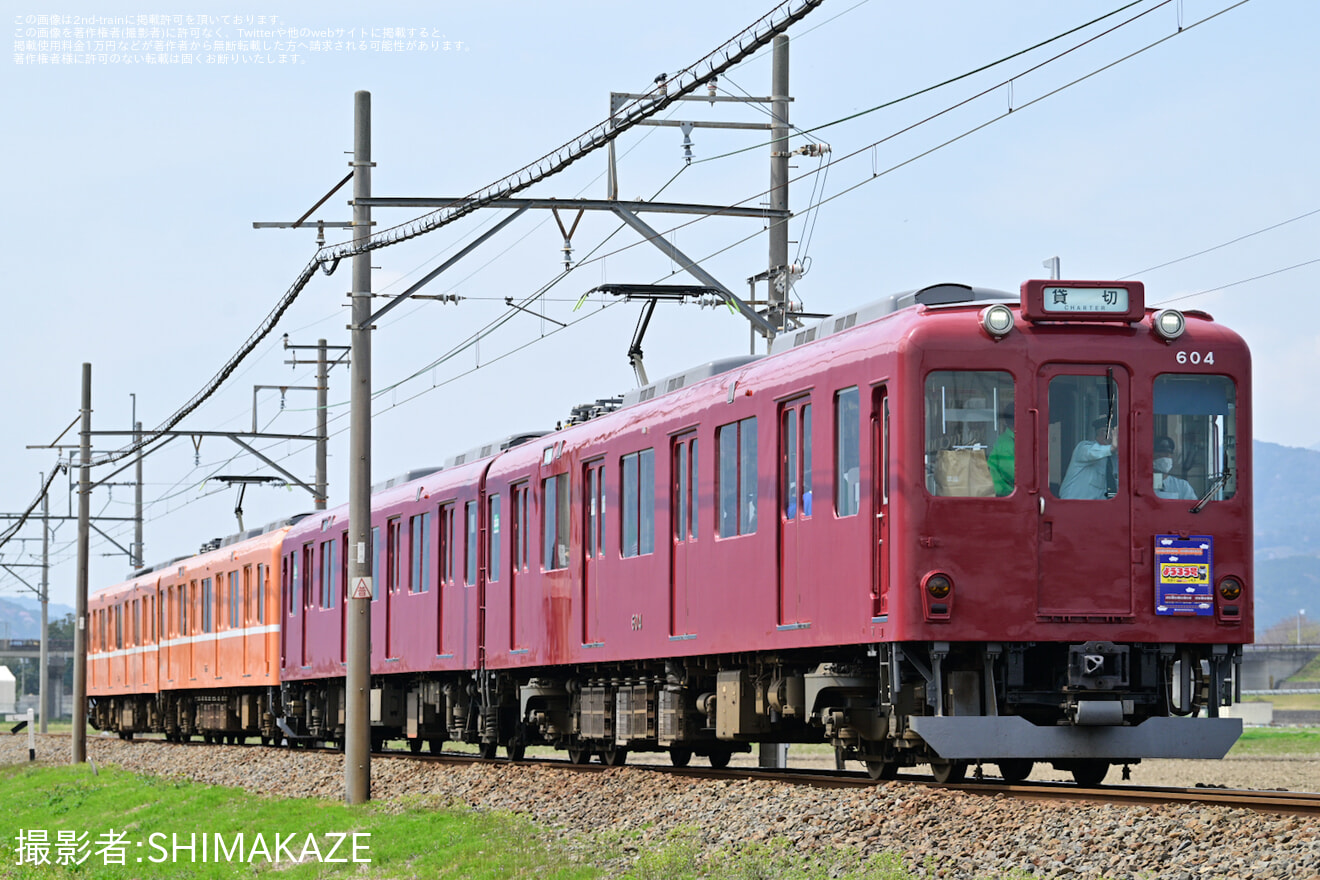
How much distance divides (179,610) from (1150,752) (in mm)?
29418

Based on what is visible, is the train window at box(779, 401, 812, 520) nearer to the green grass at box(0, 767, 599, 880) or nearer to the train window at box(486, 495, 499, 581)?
the green grass at box(0, 767, 599, 880)

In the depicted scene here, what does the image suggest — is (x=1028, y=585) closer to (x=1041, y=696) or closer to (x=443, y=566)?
(x=1041, y=696)

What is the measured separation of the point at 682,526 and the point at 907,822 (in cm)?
579

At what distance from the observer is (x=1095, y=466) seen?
1371cm

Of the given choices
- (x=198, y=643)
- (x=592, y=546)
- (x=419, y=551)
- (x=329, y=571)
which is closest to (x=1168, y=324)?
(x=592, y=546)

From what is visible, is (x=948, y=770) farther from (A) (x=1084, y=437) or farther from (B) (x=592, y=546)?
(B) (x=592, y=546)

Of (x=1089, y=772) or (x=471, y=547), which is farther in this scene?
(x=471, y=547)

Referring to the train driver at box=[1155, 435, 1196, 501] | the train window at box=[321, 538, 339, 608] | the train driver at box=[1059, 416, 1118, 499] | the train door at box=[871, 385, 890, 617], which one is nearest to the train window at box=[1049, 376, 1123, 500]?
the train driver at box=[1059, 416, 1118, 499]

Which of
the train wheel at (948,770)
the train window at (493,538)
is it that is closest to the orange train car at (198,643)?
the train window at (493,538)

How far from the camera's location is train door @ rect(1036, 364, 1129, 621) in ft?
44.3

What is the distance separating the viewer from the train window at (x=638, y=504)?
17969mm

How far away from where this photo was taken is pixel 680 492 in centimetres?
1739

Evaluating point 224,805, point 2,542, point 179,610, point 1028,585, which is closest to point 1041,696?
point 1028,585

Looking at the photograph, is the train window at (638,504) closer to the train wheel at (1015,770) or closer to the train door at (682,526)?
the train door at (682,526)
